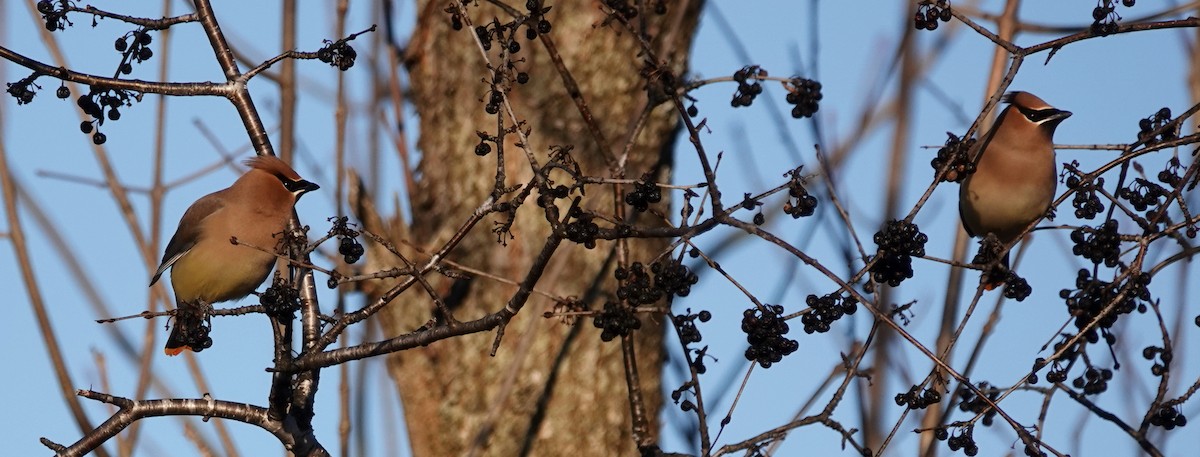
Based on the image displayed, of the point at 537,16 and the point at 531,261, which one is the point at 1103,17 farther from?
the point at 531,261

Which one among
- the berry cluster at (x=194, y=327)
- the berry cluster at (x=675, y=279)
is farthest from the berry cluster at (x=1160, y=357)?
the berry cluster at (x=194, y=327)

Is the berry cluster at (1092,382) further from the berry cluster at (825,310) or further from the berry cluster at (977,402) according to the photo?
the berry cluster at (825,310)

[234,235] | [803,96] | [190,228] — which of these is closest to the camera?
[803,96]

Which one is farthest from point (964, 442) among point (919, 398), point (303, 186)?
point (303, 186)

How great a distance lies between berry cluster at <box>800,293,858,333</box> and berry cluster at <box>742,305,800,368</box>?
0.05 meters

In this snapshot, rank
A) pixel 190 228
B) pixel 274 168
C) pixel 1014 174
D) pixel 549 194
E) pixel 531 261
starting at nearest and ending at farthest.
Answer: pixel 549 194, pixel 274 168, pixel 1014 174, pixel 190 228, pixel 531 261

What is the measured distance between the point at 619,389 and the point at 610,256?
49cm

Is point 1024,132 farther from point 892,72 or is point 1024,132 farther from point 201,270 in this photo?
point 201,270

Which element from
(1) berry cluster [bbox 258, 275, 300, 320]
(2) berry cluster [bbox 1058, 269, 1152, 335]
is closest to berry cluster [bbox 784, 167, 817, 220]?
(2) berry cluster [bbox 1058, 269, 1152, 335]

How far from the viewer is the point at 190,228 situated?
3709 mm

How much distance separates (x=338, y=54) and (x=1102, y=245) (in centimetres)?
147

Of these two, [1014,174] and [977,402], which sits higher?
[1014,174]

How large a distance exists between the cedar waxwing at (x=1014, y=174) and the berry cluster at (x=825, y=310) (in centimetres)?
135

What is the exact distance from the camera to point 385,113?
4516mm
